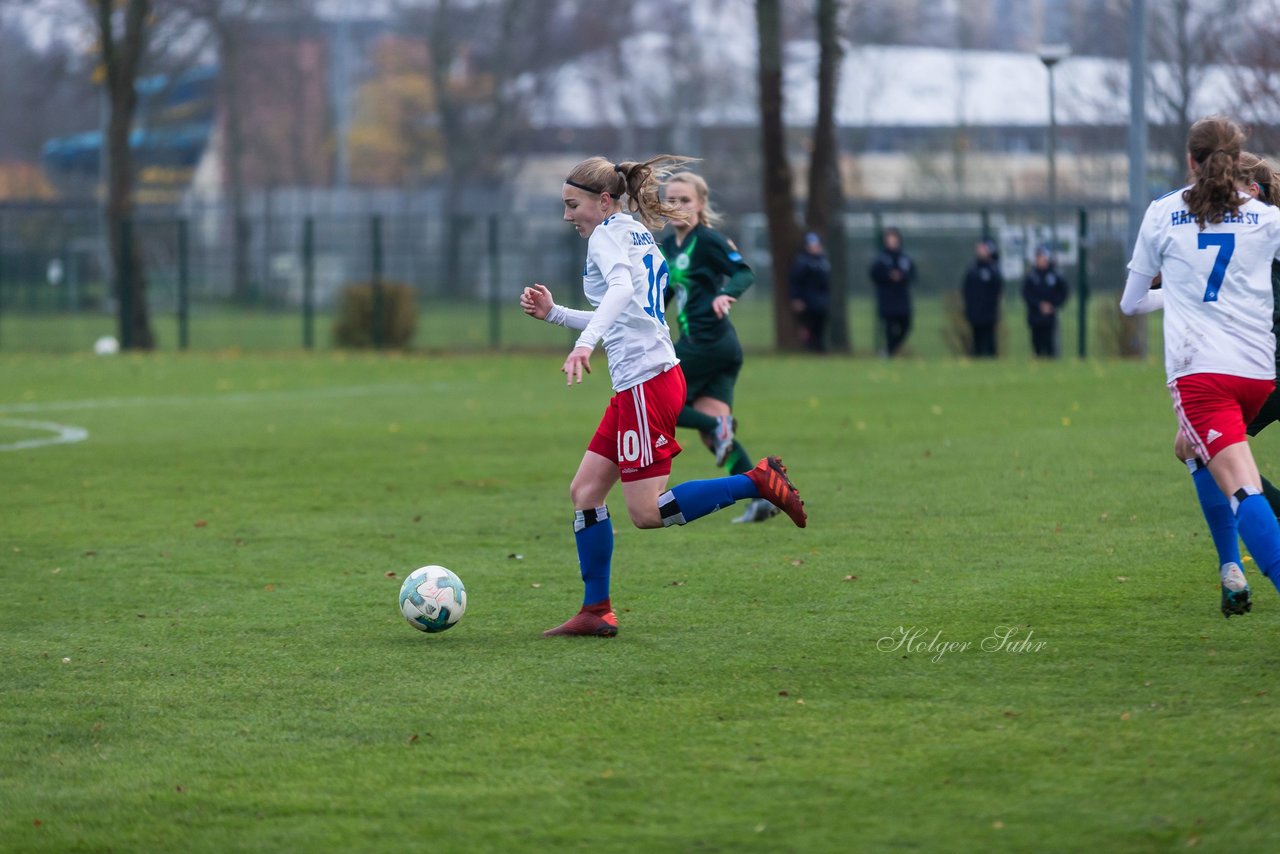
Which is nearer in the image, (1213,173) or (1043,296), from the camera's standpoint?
(1213,173)

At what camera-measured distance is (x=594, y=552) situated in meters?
6.83

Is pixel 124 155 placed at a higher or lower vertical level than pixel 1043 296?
higher

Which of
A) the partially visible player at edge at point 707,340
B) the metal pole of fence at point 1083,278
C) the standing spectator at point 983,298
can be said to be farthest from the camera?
the metal pole of fence at point 1083,278

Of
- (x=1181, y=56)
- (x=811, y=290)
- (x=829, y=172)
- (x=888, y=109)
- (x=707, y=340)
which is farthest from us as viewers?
(x=888, y=109)

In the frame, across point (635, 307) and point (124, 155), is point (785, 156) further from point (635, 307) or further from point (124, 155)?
point (635, 307)

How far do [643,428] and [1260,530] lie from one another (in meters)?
2.28

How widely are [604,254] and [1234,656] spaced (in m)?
2.73

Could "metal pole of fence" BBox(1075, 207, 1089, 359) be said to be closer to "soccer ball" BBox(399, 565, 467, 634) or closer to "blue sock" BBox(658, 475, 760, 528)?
"blue sock" BBox(658, 475, 760, 528)

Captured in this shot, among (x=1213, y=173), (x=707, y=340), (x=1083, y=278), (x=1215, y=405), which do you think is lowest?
(x=1215, y=405)

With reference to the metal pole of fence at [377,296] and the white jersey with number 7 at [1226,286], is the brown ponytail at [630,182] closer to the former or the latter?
the white jersey with number 7 at [1226,286]

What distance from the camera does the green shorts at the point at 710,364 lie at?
9.97m

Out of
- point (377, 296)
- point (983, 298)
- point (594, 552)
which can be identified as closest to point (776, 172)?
point (983, 298)

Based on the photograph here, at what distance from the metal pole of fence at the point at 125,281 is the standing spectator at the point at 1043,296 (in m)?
15.2

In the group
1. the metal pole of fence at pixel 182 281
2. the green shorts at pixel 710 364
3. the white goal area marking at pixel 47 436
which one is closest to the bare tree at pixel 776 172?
the metal pole of fence at pixel 182 281
